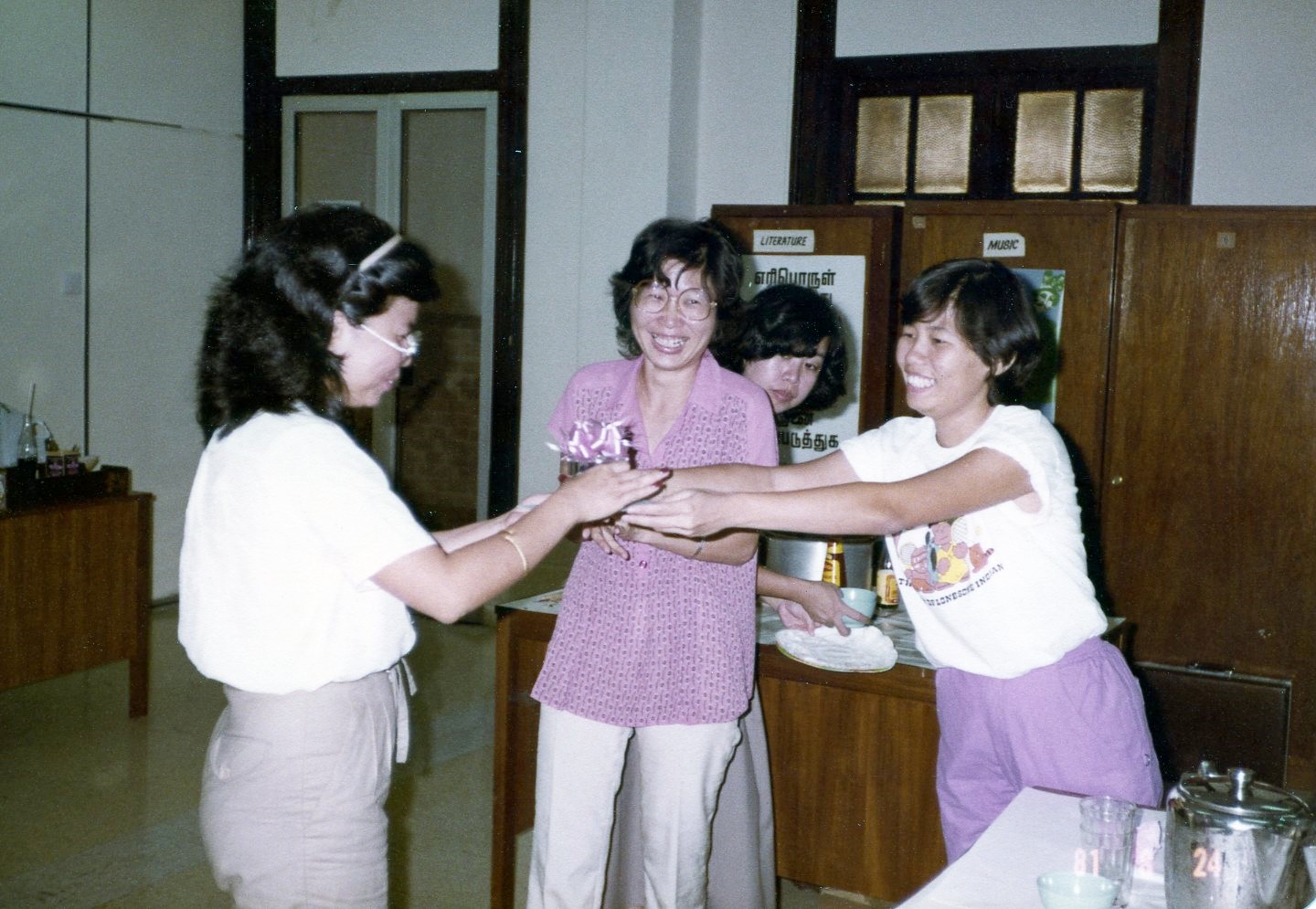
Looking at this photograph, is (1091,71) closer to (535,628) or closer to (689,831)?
(535,628)

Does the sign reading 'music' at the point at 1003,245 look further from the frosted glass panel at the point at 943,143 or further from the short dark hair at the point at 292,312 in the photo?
the short dark hair at the point at 292,312

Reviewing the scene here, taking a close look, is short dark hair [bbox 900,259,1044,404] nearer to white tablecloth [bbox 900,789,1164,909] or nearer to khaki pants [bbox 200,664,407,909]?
white tablecloth [bbox 900,789,1164,909]

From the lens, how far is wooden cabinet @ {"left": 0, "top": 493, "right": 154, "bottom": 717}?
3729 mm

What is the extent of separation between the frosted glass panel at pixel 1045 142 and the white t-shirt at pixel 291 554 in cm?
425

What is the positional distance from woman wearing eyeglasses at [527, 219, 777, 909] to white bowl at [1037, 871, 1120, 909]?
0.78m

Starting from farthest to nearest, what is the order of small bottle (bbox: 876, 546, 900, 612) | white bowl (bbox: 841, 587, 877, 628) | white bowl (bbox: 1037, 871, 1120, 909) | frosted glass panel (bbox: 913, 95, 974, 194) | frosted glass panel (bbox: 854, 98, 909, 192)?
frosted glass panel (bbox: 854, 98, 909, 192), frosted glass panel (bbox: 913, 95, 974, 194), small bottle (bbox: 876, 546, 900, 612), white bowl (bbox: 841, 587, 877, 628), white bowl (bbox: 1037, 871, 1120, 909)

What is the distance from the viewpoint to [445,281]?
608 cm

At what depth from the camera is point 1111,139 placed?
4898 millimetres

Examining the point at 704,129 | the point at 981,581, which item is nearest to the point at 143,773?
the point at 981,581

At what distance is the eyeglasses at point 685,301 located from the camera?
2.12 metres

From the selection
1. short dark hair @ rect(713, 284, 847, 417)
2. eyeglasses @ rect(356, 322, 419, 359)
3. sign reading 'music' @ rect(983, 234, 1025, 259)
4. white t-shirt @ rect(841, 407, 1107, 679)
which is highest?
sign reading 'music' @ rect(983, 234, 1025, 259)

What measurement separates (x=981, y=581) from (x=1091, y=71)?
381 centimetres

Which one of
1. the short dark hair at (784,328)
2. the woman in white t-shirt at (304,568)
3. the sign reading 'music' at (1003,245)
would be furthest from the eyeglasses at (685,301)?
the sign reading 'music' at (1003,245)

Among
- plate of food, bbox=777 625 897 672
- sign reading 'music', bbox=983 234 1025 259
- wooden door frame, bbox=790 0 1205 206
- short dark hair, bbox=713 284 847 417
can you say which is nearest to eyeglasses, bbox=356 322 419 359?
short dark hair, bbox=713 284 847 417
